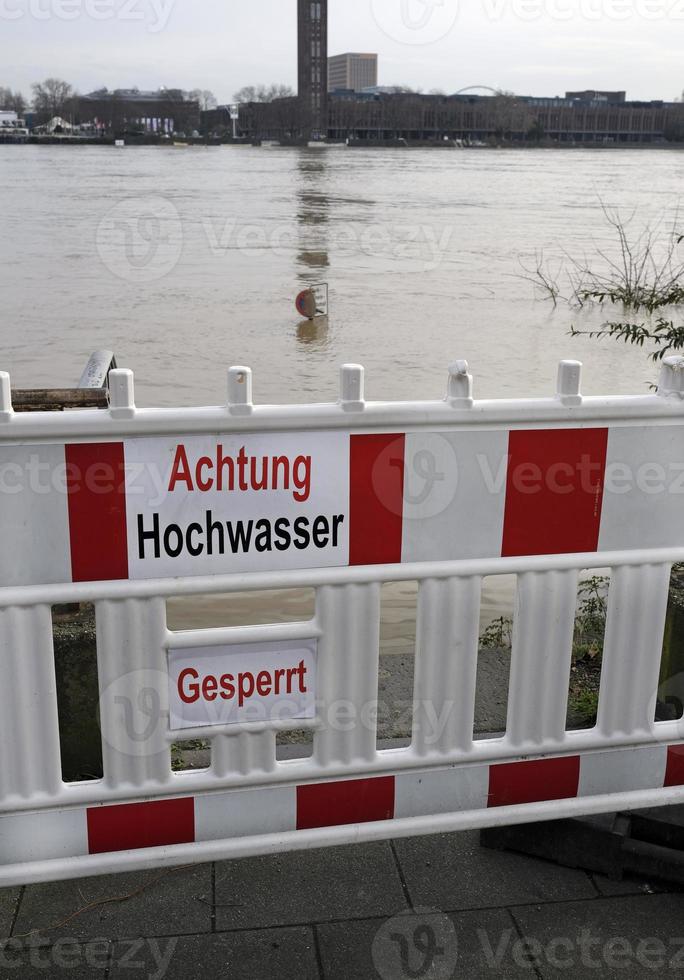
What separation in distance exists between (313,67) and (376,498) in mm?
85017

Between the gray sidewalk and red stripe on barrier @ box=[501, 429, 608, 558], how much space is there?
85 cm

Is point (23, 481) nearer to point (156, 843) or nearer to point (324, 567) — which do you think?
point (324, 567)

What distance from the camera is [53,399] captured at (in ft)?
11.3

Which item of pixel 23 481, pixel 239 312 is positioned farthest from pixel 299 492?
pixel 239 312

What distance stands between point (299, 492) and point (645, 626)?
87 centimetres

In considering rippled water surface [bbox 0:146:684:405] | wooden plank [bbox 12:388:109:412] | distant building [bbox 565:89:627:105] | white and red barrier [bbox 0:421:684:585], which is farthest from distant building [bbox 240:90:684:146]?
white and red barrier [bbox 0:421:684:585]

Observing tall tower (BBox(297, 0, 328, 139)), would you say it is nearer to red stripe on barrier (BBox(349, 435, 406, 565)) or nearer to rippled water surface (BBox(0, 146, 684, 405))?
rippled water surface (BBox(0, 146, 684, 405))

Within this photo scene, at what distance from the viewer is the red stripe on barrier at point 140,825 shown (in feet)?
7.22

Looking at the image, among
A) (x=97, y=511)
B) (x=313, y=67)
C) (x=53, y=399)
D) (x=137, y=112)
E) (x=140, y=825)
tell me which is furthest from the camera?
(x=137, y=112)

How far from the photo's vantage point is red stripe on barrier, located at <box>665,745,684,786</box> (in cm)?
247

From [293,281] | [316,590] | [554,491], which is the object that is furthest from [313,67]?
[316,590]

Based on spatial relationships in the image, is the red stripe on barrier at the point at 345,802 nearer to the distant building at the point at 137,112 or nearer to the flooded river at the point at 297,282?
the flooded river at the point at 297,282

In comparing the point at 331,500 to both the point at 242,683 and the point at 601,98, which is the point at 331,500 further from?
the point at 601,98

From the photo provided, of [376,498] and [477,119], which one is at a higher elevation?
[477,119]
